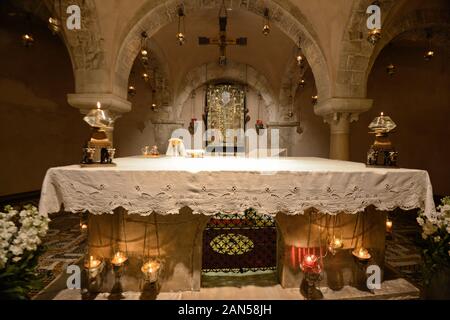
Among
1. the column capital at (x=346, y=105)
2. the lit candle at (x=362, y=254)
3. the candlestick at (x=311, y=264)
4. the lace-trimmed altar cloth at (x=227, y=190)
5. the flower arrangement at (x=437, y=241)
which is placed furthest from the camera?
the column capital at (x=346, y=105)

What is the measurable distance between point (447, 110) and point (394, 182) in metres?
8.33

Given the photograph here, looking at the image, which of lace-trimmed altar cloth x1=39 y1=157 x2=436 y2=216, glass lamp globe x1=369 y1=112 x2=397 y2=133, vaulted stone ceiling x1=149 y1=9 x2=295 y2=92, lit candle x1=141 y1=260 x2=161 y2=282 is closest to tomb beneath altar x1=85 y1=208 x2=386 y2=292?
lit candle x1=141 y1=260 x2=161 y2=282

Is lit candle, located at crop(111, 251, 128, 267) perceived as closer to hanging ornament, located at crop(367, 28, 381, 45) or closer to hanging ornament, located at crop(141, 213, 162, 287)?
hanging ornament, located at crop(141, 213, 162, 287)

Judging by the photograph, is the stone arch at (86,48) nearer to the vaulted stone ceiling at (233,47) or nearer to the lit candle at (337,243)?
the vaulted stone ceiling at (233,47)

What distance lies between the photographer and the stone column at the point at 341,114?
4879mm

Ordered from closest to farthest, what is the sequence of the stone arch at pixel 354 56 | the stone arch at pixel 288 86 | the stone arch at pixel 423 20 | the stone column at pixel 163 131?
the stone arch at pixel 354 56
the stone arch at pixel 423 20
the stone arch at pixel 288 86
the stone column at pixel 163 131

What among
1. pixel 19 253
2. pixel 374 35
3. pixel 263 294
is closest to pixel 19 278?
pixel 19 253

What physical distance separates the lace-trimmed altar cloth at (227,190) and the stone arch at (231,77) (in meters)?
7.34

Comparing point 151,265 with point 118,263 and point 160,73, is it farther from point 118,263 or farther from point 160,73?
point 160,73

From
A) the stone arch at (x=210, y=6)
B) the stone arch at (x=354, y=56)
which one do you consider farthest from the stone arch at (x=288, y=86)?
the stone arch at (x=354, y=56)

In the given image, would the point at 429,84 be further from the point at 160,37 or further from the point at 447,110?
the point at 160,37

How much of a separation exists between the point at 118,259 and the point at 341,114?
193 inches

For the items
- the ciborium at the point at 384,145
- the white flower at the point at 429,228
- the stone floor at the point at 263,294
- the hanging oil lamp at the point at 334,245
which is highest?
the ciborium at the point at 384,145

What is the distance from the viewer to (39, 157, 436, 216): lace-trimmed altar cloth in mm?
2070
